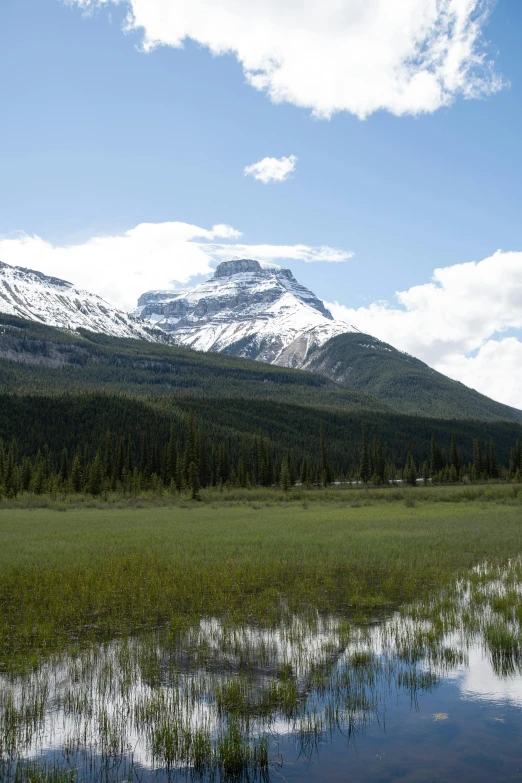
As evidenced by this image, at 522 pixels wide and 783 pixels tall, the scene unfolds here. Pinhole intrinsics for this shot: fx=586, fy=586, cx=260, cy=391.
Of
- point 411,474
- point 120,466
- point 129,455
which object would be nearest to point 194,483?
point 120,466

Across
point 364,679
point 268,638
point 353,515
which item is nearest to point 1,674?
point 268,638

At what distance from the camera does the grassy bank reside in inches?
682

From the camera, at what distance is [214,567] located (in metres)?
24.3

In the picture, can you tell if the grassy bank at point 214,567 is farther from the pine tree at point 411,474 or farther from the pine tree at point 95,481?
the pine tree at point 411,474

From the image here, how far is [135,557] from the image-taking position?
87.5 ft

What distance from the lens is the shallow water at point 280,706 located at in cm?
924

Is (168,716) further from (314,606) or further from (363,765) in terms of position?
(314,606)

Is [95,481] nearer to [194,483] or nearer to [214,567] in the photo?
[194,483]

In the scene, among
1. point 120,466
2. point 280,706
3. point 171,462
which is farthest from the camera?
point 171,462

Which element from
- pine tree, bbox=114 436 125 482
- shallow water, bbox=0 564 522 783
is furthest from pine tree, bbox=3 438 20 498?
shallow water, bbox=0 564 522 783

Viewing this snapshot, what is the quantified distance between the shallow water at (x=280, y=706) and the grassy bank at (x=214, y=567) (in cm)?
208

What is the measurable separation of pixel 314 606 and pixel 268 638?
3.19m

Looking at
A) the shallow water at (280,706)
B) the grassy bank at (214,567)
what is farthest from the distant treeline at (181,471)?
the shallow water at (280,706)

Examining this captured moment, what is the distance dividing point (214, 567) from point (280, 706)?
13.5m
